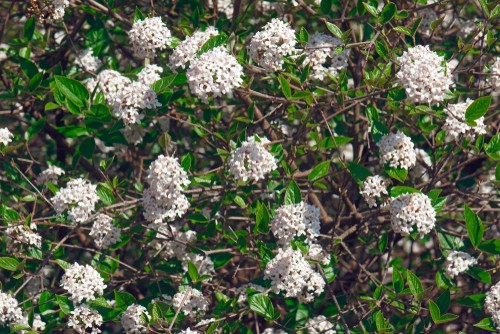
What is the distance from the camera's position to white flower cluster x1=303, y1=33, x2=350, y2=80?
13.6 feet

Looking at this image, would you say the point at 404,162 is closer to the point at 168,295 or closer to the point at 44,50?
the point at 168,295

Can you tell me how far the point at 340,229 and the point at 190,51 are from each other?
1.46m

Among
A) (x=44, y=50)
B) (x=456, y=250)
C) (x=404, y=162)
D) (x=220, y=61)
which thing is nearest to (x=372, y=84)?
(x=404, y=162)

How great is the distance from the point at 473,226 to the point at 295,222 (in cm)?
89

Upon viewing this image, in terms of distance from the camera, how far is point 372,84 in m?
3.80

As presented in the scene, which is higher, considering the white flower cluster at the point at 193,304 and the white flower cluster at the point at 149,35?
the white flower cluster at the point at 149,35

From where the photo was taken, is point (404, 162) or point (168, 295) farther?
point (168, 295)

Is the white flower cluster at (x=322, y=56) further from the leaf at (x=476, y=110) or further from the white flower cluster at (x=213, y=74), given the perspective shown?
the leaf at (x=476, y=110)

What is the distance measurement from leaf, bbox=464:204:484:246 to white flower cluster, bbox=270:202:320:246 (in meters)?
0.74

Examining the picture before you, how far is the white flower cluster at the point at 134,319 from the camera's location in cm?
385

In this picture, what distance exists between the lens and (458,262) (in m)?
4.04

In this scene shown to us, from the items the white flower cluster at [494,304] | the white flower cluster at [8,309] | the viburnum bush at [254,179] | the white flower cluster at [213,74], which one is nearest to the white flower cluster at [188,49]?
the viburnum bush at [254,179]

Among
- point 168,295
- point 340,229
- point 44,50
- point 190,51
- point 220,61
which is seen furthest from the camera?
point 44,50

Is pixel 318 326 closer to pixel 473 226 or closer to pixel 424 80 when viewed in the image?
pixel 473 226
